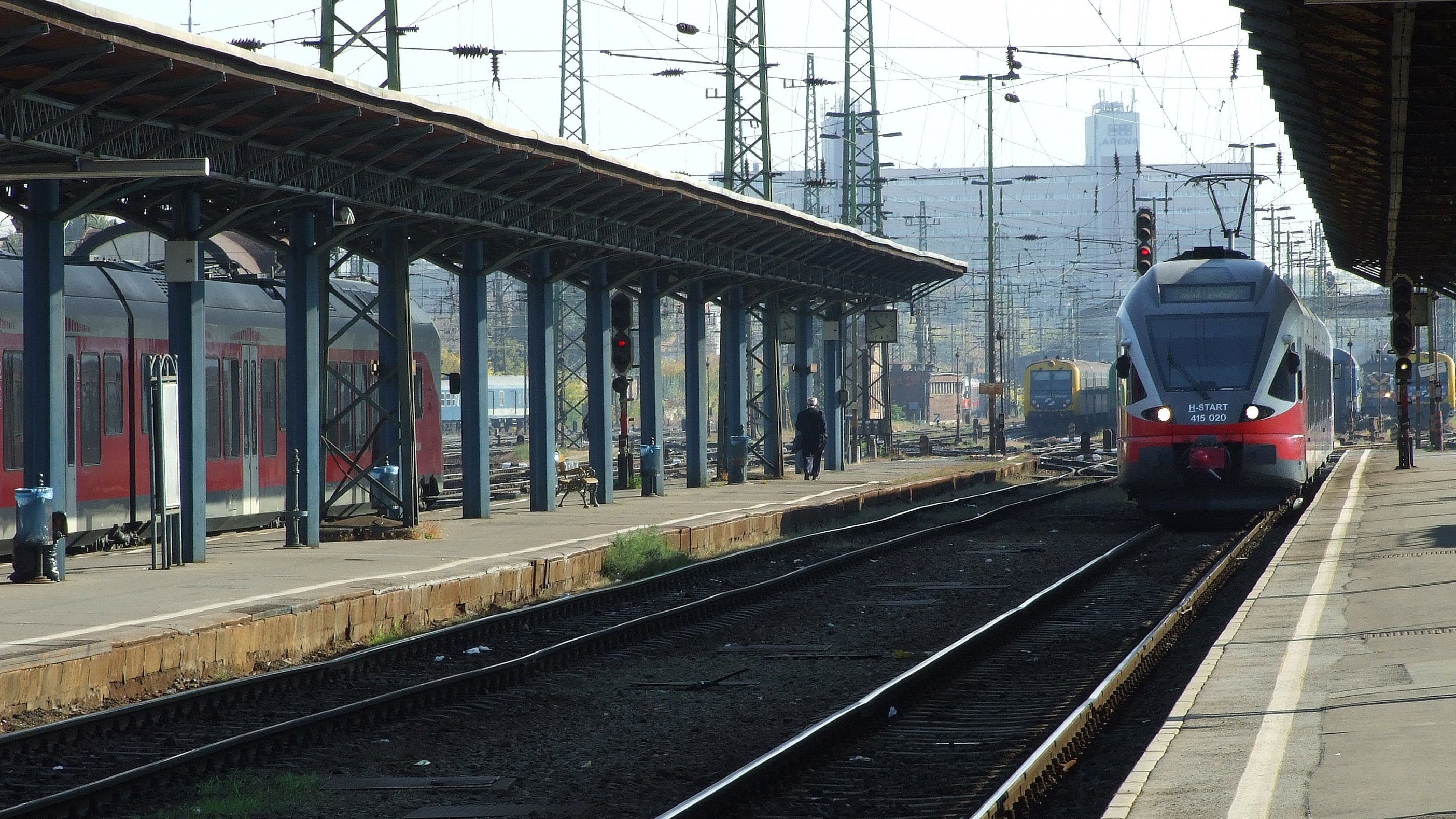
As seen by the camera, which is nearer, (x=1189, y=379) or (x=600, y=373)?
(x=1189, y=379)

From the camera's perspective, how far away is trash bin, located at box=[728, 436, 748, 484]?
32844 mm

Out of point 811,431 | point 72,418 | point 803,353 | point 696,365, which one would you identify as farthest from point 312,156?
point 803,353

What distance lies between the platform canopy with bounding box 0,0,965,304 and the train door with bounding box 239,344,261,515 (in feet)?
5.47

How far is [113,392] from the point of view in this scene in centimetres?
1784

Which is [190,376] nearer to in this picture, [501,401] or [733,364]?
[733,364]

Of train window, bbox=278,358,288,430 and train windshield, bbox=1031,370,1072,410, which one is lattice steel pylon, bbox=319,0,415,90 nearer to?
train window, bbox=278,358,288,430

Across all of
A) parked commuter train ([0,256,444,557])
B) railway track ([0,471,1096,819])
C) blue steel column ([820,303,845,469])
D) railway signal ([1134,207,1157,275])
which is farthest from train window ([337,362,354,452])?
blue steel column ([820,303,845,469])

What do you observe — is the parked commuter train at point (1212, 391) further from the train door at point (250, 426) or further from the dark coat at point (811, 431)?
the dark coat at point (811, 431)

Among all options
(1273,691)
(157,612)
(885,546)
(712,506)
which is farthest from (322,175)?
(1273,691)

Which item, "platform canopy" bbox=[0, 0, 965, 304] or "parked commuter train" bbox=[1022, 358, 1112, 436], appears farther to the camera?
"parked commuter train" bbox=[1022, 358, 1112, 436]

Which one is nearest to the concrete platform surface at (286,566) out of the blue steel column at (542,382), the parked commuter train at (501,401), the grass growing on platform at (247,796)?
the blue steel column at (542,382)

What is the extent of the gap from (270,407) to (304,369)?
325cm

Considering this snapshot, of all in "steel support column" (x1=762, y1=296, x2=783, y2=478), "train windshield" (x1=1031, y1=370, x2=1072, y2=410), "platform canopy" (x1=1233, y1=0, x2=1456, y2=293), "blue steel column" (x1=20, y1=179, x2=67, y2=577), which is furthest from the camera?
"train windshield" (x1=1031, y1=370, x2=1072, y2=410)

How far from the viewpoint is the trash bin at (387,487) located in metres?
20.0
